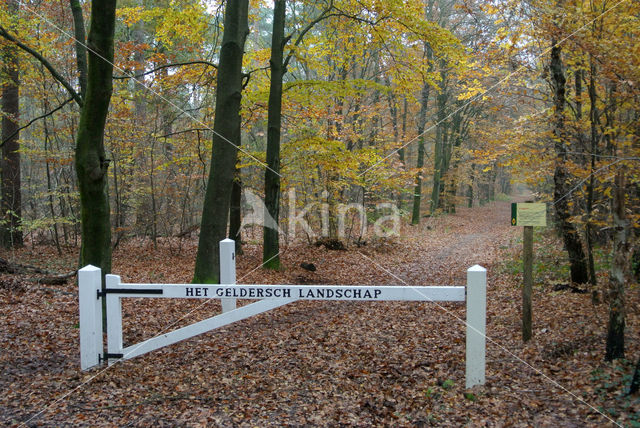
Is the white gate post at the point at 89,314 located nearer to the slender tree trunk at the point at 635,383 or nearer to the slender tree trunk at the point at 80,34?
the slender tree trunk at the point at 80,34

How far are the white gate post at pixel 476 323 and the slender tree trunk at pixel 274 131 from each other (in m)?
6.54

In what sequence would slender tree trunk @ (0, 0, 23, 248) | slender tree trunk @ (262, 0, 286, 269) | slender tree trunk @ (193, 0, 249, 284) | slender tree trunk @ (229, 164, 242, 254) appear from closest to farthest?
slender tree trunk @ (193, 0, 249, 284) < slender tree trunk @ (262, 0, 286, 269) < slender tree trunk @ (0, 0, 23, 248) < slender tree trunk @ (229, 164, 242, 254)

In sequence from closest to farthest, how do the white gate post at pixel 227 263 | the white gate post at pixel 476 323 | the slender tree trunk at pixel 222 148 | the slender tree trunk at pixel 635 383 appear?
the slender tree trunk at pixel 635 383
the white gate post at pixel 476 323
the white gate post at pixel 227 263
the slender tree trunk at pixel 222 148

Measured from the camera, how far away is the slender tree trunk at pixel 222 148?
8.10 meters

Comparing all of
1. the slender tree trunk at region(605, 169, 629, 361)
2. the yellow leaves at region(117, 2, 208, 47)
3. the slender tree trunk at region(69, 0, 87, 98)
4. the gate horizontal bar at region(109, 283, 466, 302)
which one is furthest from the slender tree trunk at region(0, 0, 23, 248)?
the slender tree trunk at region(605, 169, 629, 361)

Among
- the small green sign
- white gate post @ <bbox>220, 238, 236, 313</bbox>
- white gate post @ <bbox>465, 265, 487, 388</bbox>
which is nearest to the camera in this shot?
white gate post @ <bbox>465, 265, 487, 388</bbox>

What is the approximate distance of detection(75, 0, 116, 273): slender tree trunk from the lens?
5.22 meters

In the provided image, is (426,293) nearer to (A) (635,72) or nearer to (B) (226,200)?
(A) (635,72)

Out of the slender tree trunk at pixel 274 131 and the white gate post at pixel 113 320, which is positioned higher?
the slender tree trunk at pixel 274 131

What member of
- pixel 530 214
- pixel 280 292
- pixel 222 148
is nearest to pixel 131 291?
pixel 280 292

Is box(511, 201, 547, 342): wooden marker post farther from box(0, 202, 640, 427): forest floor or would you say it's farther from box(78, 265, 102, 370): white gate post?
box(78, 265, 102, 370): white gate post

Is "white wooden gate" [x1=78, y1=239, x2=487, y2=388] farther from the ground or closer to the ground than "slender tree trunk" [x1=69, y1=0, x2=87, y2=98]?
closer to the ground

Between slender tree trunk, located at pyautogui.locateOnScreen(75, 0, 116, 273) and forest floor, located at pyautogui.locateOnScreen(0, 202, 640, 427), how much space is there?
56.4 inches

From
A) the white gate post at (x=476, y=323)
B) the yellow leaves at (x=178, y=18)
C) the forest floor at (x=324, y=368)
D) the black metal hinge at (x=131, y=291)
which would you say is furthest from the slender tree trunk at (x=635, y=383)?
the yellow leaves at (x=178, y=18)
